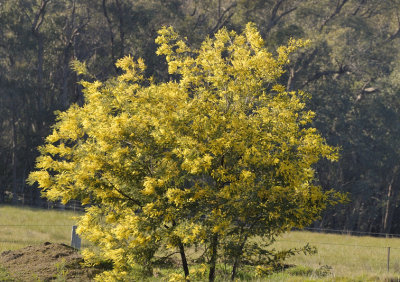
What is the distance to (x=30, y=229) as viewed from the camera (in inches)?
874

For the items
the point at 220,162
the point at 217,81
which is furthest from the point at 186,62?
the point at 220,162

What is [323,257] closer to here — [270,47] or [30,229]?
[30,229]

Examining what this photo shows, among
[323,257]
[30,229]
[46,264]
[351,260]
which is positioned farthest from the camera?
[30,229]

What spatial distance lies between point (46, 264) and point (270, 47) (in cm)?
2542

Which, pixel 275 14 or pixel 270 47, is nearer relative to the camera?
pixel 270 47

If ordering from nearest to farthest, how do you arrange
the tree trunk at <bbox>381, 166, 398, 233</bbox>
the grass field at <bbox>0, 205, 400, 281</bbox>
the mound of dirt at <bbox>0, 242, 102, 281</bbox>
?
the mound of dirt at <bbox>0, 242, 102, 281</bbox>
the grass field at <bbox>0, 205, 400, 281</bbox>
the tree trunk at <bbox>381, 166, 398, 233</bbox>

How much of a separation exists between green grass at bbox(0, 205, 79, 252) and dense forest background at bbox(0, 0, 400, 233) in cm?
939

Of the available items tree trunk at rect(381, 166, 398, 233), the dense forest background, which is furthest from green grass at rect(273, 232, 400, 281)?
tree trunk at rect(381, 166, 398, 233)

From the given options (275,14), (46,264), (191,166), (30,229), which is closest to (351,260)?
(46,264)

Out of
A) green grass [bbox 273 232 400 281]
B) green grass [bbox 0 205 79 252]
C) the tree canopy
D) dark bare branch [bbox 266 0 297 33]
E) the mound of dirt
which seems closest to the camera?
the tree canopy

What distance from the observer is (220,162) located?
33.9 feet

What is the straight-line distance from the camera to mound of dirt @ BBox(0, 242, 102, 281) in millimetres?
11773

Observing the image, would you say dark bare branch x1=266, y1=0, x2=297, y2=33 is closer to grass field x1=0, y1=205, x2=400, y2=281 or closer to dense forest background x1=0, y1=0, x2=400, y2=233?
dense forest background x1=0, y1=0, x2=400, y2=233

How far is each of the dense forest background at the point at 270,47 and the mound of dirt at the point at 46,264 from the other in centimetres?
2321
